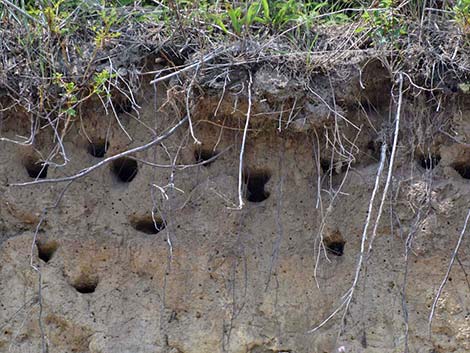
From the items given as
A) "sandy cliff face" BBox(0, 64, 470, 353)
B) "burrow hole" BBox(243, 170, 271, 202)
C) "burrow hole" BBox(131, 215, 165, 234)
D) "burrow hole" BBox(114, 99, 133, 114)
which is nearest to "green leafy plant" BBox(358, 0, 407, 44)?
"sandy cliff face" BBox(0, 64, 470, 353)

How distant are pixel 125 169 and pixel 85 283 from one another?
18.5 inches

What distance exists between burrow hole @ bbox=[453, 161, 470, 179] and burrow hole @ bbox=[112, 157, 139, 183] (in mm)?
1200

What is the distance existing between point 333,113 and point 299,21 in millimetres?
375

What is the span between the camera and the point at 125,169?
4.12 meters

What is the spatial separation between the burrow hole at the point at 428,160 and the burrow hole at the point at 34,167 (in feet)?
4.62

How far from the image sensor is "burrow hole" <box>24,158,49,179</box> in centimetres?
410

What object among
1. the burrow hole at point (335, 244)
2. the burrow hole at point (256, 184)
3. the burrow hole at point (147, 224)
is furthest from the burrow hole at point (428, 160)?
the burrow hole at point (147, 224)

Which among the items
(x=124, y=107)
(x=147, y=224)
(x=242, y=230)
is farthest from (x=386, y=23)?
(x=147, y=224)

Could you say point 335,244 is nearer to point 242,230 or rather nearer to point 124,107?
point 242,230

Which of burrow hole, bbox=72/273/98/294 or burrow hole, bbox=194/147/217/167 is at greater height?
burrow hole, bbox=194/147/217/167

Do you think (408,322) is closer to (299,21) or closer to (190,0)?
(299,21)

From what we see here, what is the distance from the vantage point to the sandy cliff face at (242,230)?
150 inches

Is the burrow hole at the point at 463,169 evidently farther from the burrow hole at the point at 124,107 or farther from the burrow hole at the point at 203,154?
the burrow hole at the point at 124,107

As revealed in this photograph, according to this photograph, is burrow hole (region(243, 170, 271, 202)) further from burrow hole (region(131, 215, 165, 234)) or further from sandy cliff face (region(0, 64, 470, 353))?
burrow hole (region(131, 215, 165, 234))
